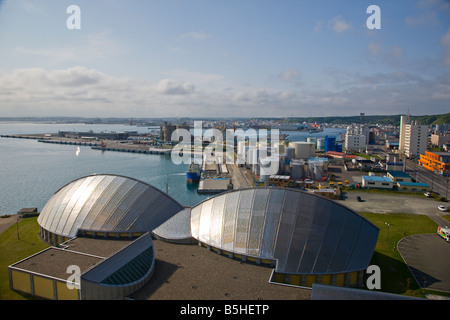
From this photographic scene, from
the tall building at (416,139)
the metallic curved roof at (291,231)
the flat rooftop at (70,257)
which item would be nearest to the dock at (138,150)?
the tall building at (416,139)

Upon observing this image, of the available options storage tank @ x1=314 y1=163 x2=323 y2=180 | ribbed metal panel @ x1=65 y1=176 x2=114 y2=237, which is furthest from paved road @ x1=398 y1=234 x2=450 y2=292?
storage tank @ x1=314 y1=163 x2=323 y2=180

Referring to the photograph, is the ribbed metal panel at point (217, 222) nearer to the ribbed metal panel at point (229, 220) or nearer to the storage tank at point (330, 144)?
the ribbed metal panel at point (229, 220)

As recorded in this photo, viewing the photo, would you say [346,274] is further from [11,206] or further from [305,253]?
[11,206]

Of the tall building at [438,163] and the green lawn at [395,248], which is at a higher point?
the tall building at [438,163]

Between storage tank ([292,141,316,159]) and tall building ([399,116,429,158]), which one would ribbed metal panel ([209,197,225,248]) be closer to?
storage tank ([292,141,316,159])

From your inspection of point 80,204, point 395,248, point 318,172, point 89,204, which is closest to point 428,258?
point 395,248

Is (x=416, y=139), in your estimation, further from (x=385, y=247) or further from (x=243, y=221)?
(x=243, y=221)
